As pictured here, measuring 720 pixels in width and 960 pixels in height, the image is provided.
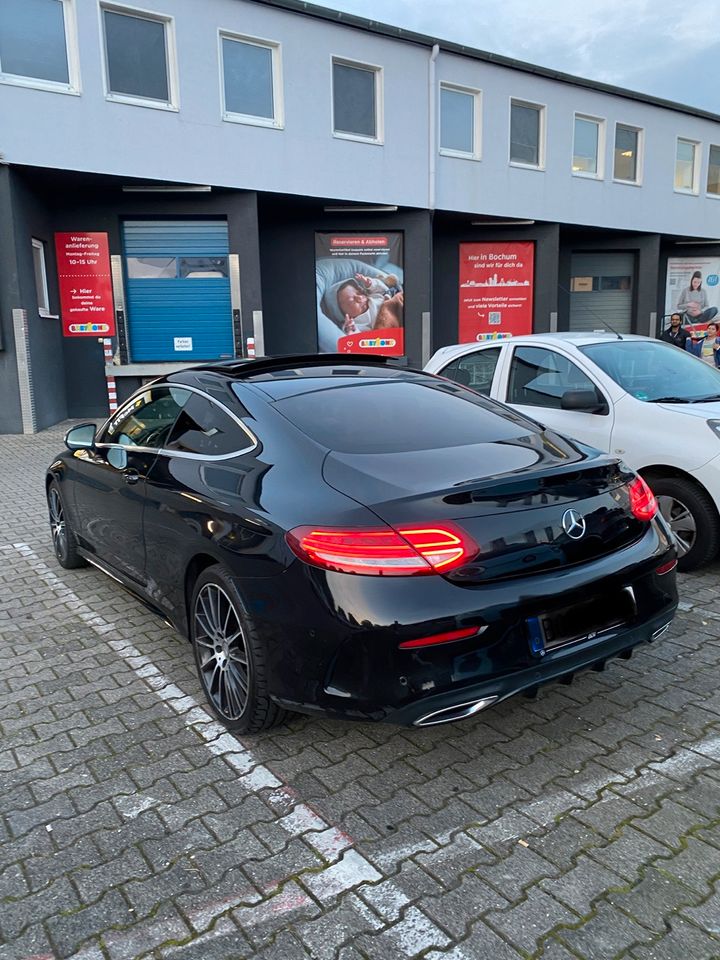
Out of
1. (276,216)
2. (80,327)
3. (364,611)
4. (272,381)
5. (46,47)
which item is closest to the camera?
(364,611)

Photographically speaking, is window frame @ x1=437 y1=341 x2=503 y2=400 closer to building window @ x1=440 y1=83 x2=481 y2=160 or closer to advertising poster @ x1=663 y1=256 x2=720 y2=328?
building window @ x1=440 y1=83 x2=481 y2=160

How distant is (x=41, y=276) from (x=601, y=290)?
15914 millimetres

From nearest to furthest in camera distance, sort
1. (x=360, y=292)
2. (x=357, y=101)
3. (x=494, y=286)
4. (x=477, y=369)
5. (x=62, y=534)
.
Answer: (x=62, y=534) < (x=477, y=369) < (x=357, y=101) < (x=360, y=292) < (x=494, y=286)

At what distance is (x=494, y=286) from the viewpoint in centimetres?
1931

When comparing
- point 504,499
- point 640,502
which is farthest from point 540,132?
point 504,499

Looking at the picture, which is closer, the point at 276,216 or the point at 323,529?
the point at 323,529

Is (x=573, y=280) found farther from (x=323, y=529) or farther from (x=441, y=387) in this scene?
(x=323, y=529)

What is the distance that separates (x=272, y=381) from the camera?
11.6ft

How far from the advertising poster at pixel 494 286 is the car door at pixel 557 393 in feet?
44.9

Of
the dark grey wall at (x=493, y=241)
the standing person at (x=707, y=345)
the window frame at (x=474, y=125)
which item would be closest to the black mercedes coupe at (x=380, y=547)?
the window frame at (x=474, y=125)

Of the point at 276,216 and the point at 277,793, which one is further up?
the point at 276,216

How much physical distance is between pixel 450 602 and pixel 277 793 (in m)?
1.00

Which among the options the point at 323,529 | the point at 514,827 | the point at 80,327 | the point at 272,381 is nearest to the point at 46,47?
the point at 80,327

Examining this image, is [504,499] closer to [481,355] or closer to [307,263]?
[481,355]
